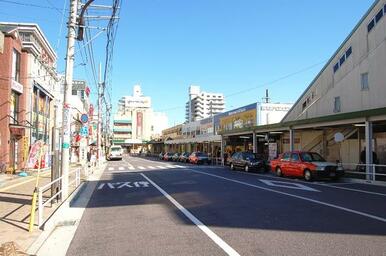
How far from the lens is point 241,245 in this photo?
798 centimetres

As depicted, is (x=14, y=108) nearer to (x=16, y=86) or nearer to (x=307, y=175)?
(x=16, y=86)

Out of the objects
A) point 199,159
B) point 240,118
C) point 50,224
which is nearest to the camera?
point 50,224

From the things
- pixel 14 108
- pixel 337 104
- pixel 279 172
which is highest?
pixel 337 104

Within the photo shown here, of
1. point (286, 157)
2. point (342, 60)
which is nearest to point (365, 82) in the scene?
point (342, 60)

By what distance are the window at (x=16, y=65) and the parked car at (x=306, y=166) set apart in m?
18.4

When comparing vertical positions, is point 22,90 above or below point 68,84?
above

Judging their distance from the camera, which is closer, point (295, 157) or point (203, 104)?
point (295, 157)

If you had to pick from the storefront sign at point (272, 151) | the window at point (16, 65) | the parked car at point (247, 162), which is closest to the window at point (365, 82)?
the parked car at point (247, 162)

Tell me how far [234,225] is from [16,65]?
25.4 m

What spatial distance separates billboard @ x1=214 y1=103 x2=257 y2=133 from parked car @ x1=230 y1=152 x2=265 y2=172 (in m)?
20.0

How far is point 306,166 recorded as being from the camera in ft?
80.6

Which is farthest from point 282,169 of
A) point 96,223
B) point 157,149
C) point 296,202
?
point 157,149

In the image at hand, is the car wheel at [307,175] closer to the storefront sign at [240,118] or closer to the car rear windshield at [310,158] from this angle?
the car rear windshield at [310,158]

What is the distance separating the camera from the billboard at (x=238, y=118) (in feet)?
186
